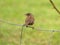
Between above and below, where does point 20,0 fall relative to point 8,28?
below

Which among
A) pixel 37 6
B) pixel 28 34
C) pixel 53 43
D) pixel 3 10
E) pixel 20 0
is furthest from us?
pixel 20 0

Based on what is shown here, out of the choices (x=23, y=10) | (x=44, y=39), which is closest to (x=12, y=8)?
(x=23, y=10)

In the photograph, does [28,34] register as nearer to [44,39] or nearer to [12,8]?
[44,39]

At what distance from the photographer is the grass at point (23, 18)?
710cm

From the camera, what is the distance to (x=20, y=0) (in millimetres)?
12000

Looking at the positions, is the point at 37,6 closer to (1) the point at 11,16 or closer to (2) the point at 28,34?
(1) the point at 11,16

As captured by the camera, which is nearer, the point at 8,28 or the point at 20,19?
the point at 8,28

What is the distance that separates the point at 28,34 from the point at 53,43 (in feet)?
2.82

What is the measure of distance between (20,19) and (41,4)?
7.22 feet

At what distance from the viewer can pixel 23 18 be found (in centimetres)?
903

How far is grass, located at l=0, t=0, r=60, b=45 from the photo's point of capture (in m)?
7.10

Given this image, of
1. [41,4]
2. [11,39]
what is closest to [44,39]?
[11,39]

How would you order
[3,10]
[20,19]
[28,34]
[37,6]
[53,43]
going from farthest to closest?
[37,6] → [3,10] → [20,19] → [28,34] → [53,43]

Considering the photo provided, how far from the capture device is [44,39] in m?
7.13
